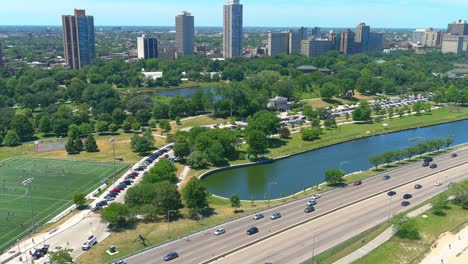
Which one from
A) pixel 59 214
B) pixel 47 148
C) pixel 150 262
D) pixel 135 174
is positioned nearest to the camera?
pixel 150 262

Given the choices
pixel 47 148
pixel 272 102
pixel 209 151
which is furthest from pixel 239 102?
pixel 47 148

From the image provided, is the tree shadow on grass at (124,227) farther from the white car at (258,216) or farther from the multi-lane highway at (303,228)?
the white car at (258,216)

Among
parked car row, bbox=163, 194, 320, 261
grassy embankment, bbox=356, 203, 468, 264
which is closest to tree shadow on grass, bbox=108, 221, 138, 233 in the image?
parked car row, bbox=163, 194, 320, 261

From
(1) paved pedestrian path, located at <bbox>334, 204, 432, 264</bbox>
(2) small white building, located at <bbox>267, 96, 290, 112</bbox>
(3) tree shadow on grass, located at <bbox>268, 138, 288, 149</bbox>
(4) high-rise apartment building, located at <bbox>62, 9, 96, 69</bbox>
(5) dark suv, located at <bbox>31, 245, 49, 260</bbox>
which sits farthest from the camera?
(4) high-rise apartment building, located at <bbox>62, 9, 96, 69</bbox>

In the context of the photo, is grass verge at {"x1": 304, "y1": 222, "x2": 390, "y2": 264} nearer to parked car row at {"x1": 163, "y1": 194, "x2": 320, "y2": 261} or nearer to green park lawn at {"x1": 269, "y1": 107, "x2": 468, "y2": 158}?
parked car row at {"x1": 163, "y1": 194, "x2": 320, "y2": 261}

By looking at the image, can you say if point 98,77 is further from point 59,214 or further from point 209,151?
point 59,214

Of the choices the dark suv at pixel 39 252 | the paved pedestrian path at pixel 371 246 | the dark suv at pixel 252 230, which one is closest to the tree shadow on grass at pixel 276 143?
the paved pedestrian path at pixel 371 246
